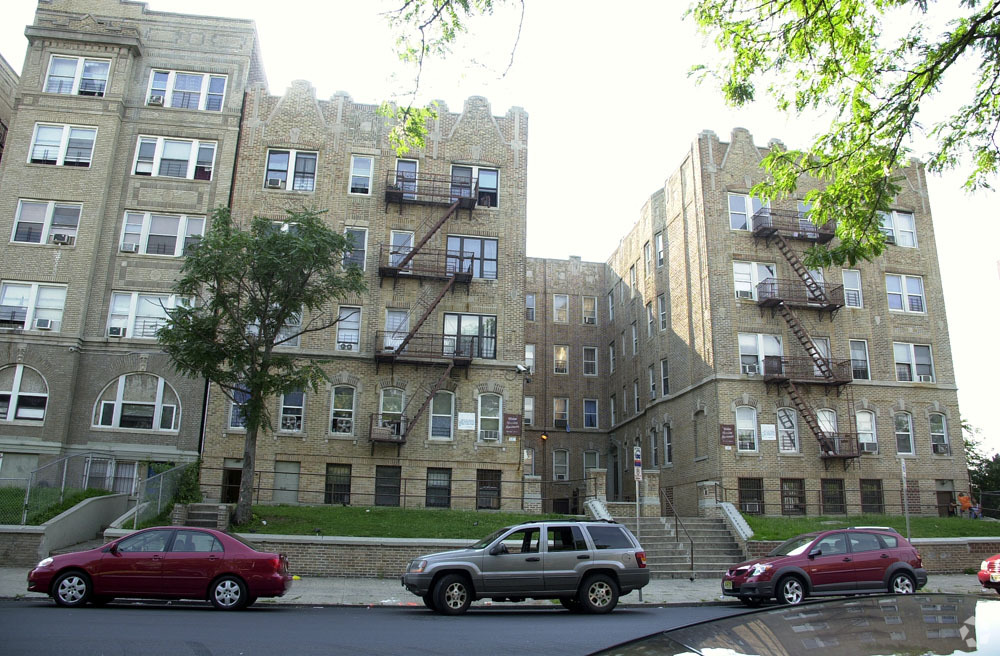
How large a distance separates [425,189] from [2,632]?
23769 mm

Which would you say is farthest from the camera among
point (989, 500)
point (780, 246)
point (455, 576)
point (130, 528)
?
point (989, 500)

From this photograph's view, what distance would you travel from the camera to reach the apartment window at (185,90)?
31281 millimetres

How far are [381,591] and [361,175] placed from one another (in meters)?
19.1

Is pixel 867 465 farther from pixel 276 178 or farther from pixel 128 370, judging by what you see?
pixel 128 370

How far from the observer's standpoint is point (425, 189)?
31.2m

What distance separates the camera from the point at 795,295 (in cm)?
3291

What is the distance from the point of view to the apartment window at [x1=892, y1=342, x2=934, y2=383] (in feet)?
109

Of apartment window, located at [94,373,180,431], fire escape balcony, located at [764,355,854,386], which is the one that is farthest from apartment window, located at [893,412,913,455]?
apartment window, located at [94,373,180,431]

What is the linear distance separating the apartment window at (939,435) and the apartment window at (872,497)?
11.1 feet

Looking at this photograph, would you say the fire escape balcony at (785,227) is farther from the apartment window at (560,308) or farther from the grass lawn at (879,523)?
the apartment window at (560,308)

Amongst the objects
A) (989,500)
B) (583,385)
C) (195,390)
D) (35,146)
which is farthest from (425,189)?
(989,500)

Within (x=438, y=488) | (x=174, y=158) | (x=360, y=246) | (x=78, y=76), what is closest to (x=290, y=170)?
(x=360, y=246)

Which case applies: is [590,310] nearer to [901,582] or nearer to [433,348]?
[433,348]

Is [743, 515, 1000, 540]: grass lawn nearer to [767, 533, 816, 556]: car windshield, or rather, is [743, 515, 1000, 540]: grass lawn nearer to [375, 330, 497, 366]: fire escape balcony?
Answer: [767, 533, 816, 556]: car windshield
